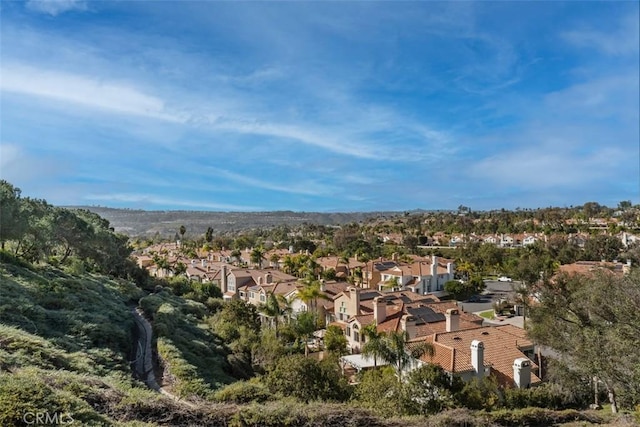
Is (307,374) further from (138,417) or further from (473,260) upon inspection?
(473,260)

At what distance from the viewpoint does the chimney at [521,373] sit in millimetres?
20406

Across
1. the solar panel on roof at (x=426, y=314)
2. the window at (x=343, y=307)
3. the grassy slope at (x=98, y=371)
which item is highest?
the grassy slope at (x=98, y=371)

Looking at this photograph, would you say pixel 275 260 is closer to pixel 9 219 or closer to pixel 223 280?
pixel 223 280

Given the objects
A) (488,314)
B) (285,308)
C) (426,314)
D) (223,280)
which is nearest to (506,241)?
(488,314)

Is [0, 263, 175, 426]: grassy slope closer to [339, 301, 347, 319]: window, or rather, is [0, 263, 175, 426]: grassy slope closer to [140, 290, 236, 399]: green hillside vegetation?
[140, 290, 236, 399]: green hillside vegetation

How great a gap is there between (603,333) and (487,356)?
222 inches

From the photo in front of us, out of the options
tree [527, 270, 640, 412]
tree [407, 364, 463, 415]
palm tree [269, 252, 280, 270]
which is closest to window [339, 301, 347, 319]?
tree [527, 270, 640, 412]

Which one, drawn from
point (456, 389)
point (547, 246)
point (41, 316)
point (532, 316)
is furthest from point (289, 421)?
point (547, 246)

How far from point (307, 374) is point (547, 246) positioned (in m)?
73.3

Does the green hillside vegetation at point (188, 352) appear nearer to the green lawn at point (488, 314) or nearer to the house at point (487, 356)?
the house at point (487, 356)

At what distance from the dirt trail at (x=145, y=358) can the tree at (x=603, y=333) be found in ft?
50.9

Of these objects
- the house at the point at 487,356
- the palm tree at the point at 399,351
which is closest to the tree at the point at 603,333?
the house at the point at 487,356

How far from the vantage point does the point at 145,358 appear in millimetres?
20203

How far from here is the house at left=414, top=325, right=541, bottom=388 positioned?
20172mm
